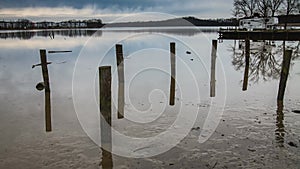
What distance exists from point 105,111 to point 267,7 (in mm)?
80023

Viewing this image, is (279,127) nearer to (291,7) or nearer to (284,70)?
(284,70)

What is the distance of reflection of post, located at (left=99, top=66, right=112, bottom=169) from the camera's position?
26.7 feet

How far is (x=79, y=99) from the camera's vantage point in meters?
14.6

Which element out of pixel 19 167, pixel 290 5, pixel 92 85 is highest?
pixel 290 5

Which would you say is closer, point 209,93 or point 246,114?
point 246,114

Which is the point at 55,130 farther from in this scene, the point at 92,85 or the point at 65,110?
the point at 92,85

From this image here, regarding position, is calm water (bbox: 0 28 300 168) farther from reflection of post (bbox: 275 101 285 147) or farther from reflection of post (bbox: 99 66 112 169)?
reflection of post (bbox: 99 66 112 169)

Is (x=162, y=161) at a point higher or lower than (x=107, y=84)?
lower

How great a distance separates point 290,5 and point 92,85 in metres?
75.9

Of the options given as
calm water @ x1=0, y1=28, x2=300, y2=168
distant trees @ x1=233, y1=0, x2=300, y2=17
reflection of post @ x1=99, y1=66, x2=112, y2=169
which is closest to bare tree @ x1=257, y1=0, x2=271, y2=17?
distant trees @ x1=233, y1=0, x2=300, y2=17

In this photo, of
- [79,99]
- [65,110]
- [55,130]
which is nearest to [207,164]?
[55,130]

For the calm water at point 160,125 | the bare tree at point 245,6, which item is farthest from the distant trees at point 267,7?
the calm water at point 160,125

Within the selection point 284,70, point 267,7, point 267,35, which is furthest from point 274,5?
point 284,70

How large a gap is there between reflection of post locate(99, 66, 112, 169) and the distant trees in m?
77.2
